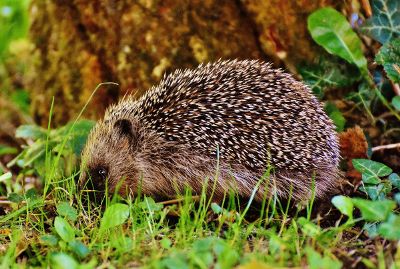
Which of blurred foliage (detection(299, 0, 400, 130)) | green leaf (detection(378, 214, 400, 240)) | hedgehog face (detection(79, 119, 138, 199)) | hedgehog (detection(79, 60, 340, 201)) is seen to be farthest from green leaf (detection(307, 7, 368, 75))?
green leaf (detection(378, 214, 400, 240))

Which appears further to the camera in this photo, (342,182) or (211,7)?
(211,7)

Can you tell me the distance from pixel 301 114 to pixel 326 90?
1.28 meters

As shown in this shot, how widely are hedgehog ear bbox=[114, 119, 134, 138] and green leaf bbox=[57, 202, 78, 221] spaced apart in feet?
3.05

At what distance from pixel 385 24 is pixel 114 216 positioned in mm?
3181

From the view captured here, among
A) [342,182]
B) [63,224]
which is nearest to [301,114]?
[342,182]

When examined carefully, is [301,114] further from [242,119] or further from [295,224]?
[295,224]

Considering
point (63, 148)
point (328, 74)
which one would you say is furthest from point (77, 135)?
point (328, 74)

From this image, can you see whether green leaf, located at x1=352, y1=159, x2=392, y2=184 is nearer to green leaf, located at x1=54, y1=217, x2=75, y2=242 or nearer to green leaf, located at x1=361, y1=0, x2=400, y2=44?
green leaf, located at x1=361, y1=0, x2=400, y2=44

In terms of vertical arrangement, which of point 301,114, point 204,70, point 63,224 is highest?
point 204,70

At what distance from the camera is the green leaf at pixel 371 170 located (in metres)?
4.88

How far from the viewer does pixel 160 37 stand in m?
6.13

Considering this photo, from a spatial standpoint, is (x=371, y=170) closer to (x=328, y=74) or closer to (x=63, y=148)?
(x=328, y=74)

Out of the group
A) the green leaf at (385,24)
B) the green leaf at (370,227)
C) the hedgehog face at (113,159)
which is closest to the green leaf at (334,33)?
the green leaf at (385,24)

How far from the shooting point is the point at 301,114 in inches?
194
